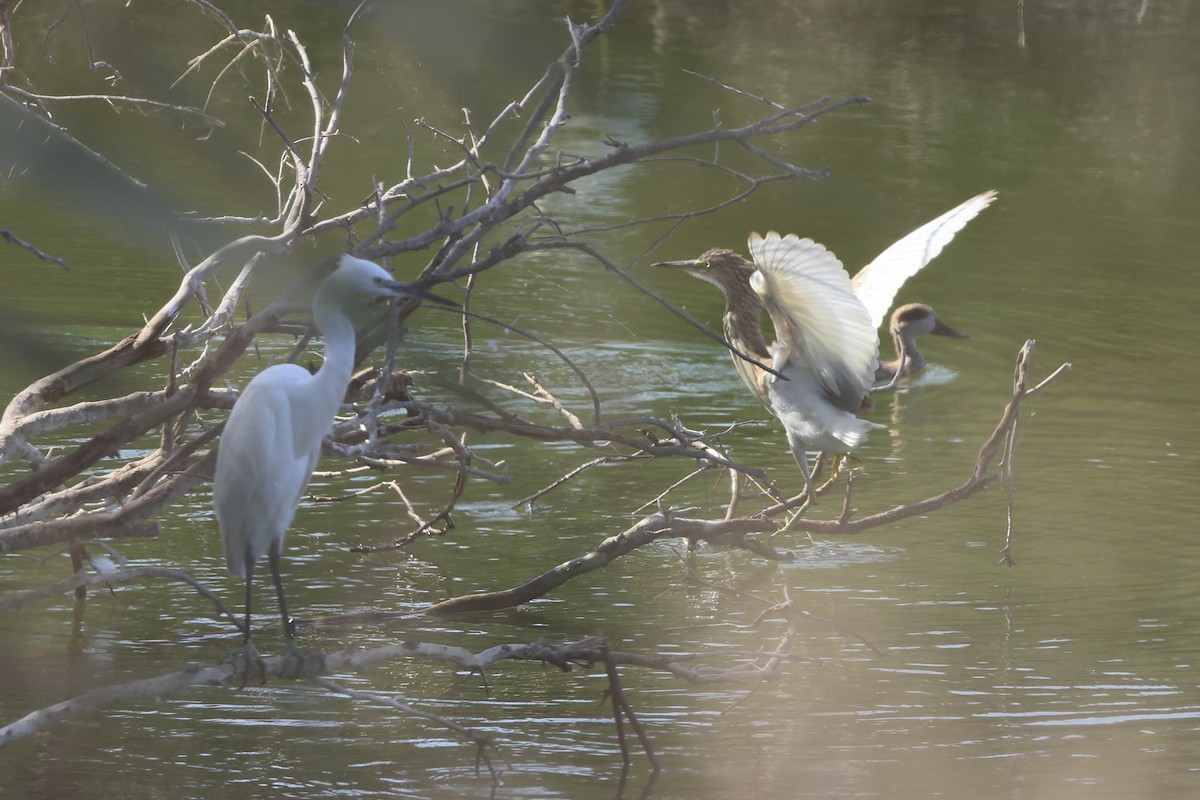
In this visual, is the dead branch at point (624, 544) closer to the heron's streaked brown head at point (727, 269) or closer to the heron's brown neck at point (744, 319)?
the heron's brown neck at point (744, 319)

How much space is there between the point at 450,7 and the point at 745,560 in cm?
528

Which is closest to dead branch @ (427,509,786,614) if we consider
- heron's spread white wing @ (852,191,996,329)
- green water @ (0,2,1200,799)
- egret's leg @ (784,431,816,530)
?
green water @ (0,2,1200,799)

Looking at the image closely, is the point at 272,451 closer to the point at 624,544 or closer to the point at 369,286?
the point at 369,286

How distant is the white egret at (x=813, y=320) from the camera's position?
176 inches

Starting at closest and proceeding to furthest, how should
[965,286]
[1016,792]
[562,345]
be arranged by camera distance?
[1016,792] < [562,345] < [965,286]

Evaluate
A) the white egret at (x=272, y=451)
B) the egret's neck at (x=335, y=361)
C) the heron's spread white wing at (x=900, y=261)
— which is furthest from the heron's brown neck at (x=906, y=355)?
the egret's neck at (x=335, y=361)

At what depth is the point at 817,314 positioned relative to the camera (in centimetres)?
475

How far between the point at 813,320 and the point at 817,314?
5 cm

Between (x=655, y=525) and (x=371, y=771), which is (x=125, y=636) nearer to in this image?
(x=371, y=771)

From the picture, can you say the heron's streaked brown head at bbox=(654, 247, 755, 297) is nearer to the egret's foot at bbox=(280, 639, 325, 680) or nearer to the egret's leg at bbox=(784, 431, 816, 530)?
the egret's leg at bbox=(784, 431, 816, 530)

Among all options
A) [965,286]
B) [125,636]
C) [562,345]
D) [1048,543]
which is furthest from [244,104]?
[965,286]

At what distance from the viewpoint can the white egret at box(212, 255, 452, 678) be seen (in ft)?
10.0

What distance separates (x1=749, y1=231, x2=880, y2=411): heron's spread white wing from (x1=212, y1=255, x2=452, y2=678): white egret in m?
1.57

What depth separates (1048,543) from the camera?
5988 mm
